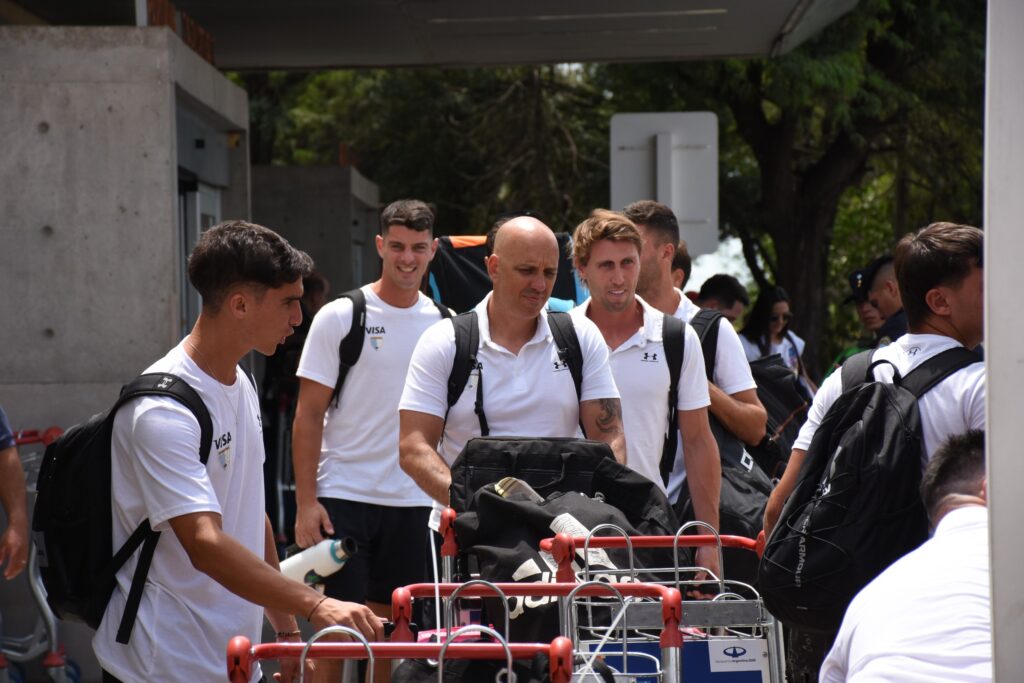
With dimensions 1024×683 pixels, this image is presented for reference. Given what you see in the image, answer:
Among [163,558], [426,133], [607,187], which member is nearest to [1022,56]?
[163,558]

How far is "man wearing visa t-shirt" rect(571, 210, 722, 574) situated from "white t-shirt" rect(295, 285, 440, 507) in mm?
1274

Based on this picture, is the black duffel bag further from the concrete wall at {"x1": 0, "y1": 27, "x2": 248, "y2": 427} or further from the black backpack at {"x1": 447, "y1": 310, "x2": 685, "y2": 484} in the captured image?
the concrete wall at {"x1": 0, "y1": 27, "x2": 248, "y2": 427}

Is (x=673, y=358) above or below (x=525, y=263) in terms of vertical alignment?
below

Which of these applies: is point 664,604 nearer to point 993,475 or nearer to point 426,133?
point 993,475

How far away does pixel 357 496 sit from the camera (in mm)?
6652

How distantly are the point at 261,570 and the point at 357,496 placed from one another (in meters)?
3.26

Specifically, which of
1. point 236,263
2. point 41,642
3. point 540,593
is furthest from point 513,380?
point 41,642

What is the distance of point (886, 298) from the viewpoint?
26.9ft

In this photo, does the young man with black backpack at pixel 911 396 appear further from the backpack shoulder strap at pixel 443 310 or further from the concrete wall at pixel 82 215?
the concrete wall at pixel 82 215

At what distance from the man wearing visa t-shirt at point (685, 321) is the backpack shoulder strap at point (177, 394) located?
110 inches

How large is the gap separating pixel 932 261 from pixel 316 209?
13861mm

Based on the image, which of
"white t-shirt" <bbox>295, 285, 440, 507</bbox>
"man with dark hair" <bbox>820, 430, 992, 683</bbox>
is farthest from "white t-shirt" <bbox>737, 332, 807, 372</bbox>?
"man with dark hair" <bbox>820, 430, 992, 683</bbox>

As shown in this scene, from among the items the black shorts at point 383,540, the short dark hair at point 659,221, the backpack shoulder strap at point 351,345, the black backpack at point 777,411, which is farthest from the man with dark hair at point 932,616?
the backpack shoulder strap at point 351,345

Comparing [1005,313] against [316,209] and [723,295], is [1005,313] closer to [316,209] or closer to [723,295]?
[723,295]
